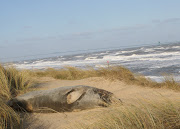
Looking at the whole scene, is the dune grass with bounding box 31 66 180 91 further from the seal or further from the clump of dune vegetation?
the clump of dune vegetation

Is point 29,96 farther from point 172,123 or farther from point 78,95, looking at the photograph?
point 172,123

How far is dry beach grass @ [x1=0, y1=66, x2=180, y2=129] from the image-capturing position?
9.36ft

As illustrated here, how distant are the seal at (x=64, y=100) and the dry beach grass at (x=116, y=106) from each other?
0.23 meters

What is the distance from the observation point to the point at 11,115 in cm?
385

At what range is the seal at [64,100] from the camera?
469cm

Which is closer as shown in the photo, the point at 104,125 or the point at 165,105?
the point at 104,125

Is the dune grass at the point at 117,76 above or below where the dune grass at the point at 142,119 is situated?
below

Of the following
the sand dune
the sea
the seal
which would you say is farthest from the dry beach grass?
the sea

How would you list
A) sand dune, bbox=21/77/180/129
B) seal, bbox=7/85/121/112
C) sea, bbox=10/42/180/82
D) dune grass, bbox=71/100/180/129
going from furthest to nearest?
1. sea, bbox=10/42/180/82
2. seal, bbox=7/85/121/112
3. sand dune, bbox=21/77/180/129
4. dune grass, bbox=71/100/180/129

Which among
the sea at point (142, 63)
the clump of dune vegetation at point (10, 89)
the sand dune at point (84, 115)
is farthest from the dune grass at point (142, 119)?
the sea at point (142, 63)

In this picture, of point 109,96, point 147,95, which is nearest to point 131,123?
point 109,96

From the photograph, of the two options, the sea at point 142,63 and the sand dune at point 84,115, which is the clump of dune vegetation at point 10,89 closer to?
the sand dune at point 84,115

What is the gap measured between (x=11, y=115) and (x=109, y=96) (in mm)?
2091

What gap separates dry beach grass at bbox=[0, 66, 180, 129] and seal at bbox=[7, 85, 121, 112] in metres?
0.23
